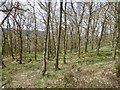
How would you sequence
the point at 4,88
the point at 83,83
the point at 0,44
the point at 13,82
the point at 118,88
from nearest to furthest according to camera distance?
the point at 118,88, the point at 83,83, the point at 4,88, the point at 13,82, the point at 0,44

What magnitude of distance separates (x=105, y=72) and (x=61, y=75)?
2.90 meters

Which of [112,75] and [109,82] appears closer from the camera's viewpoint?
[109,82]

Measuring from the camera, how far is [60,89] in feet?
35.9

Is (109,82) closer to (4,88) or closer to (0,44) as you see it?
(4,88)

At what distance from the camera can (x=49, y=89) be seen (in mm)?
11180

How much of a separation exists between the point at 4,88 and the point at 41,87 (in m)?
2.66

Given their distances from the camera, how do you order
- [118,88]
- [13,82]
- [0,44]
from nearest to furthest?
1. [118,88]
2. [13,82]
3. [0,44]

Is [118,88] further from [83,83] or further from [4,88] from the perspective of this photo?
[4,88]

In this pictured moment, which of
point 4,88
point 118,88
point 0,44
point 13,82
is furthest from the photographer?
point 0,44

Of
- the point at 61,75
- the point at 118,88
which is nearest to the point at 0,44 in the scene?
the point at 61,75

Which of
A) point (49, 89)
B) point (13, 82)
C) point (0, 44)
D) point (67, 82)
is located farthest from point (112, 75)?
point (0, 44)

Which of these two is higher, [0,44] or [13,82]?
[0,44]

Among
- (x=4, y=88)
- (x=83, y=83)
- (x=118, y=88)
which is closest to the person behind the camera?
(x=118, y=88)

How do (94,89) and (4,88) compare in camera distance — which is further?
(4,88)
